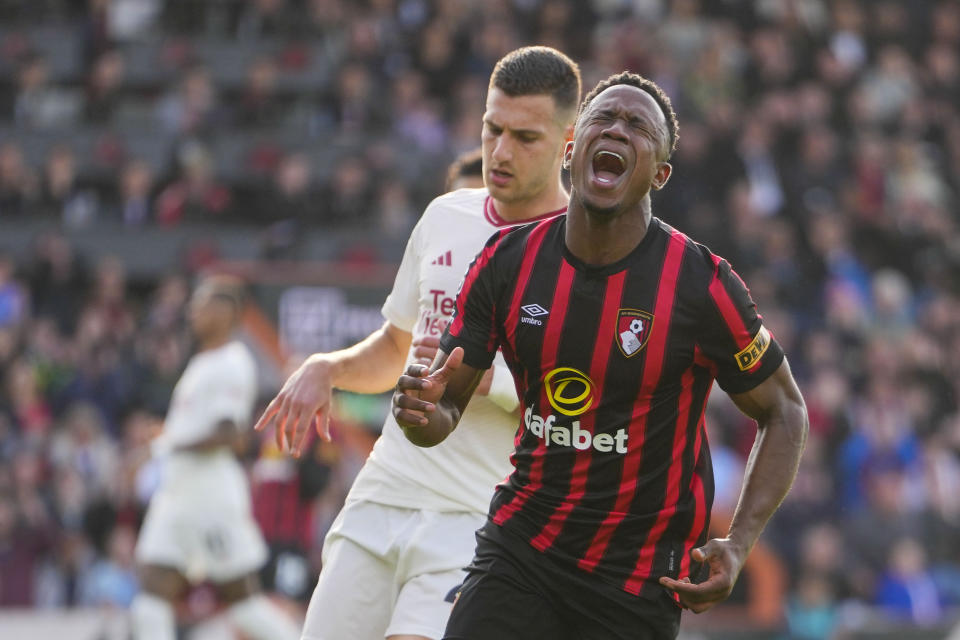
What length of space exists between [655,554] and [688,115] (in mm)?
12822

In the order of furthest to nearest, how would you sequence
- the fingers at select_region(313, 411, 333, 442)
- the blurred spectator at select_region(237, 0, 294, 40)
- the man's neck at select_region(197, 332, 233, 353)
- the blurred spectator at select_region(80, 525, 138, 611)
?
the blurred spectator at select_region(237, 0, 294, 40)
the blurred spectator at select_region(80, 525, 138, 611)
the man's neck at select_region(197, 332, 233, 353)
the fingers at select_region(313, 411, 333, 442)

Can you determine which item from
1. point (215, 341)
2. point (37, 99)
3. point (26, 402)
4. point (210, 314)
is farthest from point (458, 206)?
point (37, 99)

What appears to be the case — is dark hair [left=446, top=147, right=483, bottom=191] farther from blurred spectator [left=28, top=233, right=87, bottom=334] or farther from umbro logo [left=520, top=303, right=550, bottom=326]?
blurred spectator [left=28, top=233, right=87, bottom=334]

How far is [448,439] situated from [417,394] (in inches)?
39.1

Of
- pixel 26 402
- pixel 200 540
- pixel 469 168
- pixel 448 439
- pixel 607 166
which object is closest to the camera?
pixel 607 166

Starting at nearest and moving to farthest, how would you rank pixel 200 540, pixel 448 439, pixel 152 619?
pixel 448 439 → pixel 152 619 → pixel 200 540

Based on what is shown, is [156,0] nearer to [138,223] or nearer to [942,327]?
[138,223]

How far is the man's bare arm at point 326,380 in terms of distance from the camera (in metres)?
4.46

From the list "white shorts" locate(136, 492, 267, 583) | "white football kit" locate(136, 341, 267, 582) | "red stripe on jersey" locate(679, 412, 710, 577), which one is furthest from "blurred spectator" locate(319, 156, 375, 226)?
"red stripe on jersey" locate(679, 412, 710, 577)

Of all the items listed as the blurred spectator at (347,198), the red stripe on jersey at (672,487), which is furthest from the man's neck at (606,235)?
the blurred spectator at (347,198)

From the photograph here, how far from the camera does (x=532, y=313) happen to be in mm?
3756

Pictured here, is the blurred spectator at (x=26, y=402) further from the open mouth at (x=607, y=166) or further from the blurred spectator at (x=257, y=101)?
the open mouth at (x=607, y=166)

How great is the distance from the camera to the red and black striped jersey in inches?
145

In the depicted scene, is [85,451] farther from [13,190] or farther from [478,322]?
[478,322]
